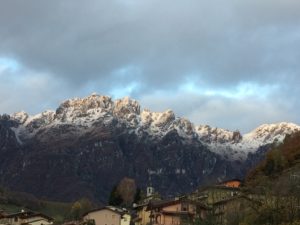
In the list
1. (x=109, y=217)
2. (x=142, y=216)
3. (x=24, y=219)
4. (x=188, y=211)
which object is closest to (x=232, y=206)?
(x=188, y=211)

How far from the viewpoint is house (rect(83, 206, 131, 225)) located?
150250 mm

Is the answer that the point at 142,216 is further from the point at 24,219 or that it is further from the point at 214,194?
the point at 24,219

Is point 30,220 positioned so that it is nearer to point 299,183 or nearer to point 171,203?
point 171,203

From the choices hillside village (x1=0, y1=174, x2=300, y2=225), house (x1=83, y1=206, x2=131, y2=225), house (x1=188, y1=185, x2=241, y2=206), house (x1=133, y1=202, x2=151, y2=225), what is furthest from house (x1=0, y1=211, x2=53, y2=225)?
house (x1=188, y1=185, x2=241, y2=206)

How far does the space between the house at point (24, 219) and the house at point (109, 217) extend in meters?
16.7

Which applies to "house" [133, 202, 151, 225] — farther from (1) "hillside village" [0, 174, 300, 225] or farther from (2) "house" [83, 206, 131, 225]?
(2) "house" [83, 206, 131, 225]

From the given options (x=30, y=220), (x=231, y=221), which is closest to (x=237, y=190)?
(x=231, y=221)

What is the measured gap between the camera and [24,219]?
163875 mm

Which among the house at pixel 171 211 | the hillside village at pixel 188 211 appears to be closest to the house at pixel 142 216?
the hillside village at pixel 188 211

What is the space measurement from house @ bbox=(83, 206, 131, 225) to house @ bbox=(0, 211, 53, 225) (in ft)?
54.8

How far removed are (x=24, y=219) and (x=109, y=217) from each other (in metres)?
24.7

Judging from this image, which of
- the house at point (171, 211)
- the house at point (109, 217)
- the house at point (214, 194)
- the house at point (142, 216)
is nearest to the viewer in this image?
the house at point (171, 211)

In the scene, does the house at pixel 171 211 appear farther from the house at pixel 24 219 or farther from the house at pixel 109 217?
the house at pixel 24 219

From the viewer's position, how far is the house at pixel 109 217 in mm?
150250
